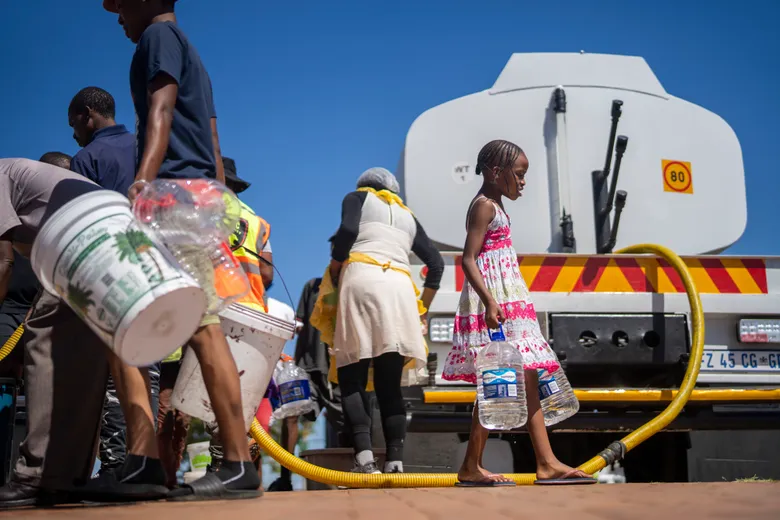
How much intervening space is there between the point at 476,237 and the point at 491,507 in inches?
76.0

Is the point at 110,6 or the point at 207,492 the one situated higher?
the point at 110,6

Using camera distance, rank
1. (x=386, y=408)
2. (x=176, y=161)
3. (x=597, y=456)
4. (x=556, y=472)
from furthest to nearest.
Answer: (x=386, y=408)
(x=597, y=456)
(x=556, y=472)
(x=176, y=161)

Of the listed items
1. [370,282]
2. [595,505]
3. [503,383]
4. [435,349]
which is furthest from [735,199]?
[595,505]

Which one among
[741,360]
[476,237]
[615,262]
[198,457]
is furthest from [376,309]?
[198,457]

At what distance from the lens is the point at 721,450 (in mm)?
5688

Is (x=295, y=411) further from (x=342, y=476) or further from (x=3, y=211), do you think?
(x=3, y=211)

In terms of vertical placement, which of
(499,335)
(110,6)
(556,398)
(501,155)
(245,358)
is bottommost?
(556,398)

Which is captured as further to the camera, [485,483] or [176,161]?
[485,483]

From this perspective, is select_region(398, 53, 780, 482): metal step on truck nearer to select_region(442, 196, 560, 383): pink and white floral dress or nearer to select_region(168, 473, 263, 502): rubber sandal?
select_region(442, 196, 560, 383): pink and white floral dress

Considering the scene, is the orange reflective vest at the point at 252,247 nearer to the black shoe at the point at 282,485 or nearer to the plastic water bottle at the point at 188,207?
the plastic water bottle at the point at 188,207

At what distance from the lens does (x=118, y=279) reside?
2.53m

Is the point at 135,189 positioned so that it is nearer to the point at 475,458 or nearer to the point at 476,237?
the point at 476,237

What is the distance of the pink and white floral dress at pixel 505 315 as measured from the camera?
4.27 m

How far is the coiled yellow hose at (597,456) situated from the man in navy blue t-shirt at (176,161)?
1.68 m
